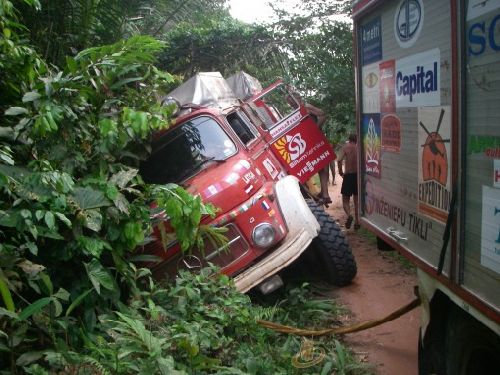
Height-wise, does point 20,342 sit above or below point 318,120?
below

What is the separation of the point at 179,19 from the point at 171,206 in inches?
173

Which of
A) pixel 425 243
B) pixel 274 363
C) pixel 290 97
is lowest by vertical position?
pixel 274 363

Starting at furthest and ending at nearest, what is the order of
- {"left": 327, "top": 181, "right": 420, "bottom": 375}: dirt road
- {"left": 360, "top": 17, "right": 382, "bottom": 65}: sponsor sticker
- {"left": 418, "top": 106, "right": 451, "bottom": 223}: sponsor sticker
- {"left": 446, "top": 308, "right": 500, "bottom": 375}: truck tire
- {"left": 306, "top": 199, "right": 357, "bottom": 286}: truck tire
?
{"left": 306, "top": 199, "right": 357, "bottom": 286}: truck tire → {"left": 327, "top": 181, "right": 420, "bottom": 375}: dirt road → {"left": 360, "top": 17, "right": 382, "bottom": 65}: sponsor sticker → {"left": 418, "top": 106, "right": 451, "bottom": 223}: sponsor sticker → {"left": 446, "top": 308, "right": 500, "bottom": 375}: truck tire

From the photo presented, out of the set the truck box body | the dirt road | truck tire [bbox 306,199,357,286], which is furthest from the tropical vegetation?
the truck box body

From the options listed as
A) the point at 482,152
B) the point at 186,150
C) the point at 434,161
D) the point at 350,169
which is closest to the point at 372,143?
the point at 434,161

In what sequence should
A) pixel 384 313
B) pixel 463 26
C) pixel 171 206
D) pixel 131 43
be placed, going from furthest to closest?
pixel 384 313 < pixel 131 43 < pixel 171 206 < pixel 463 26

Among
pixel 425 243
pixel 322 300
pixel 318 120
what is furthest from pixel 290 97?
pixel 425 243

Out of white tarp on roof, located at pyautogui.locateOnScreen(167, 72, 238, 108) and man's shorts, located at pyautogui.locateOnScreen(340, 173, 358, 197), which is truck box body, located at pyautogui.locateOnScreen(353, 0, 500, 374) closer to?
white tarp on roof, located at pyautogui.locateOnScreen(167, 72, 238, 108)

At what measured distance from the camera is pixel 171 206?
3.28 m

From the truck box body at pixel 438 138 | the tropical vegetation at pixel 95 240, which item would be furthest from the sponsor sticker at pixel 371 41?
the tropical vegetation at pixel 95 240

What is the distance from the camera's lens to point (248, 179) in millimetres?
4621

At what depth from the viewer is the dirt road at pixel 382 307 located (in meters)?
3.70

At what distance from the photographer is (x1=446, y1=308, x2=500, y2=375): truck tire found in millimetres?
2125

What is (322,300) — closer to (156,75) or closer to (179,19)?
(156,75)
